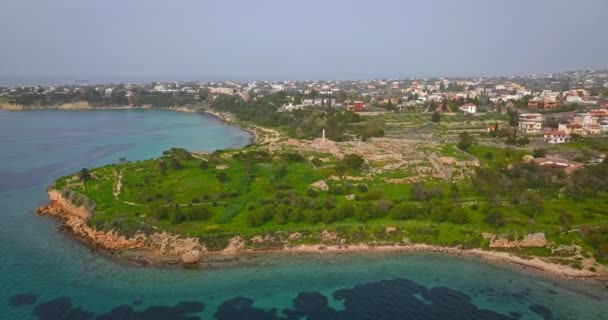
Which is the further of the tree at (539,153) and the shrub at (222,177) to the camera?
the tree at (539,153)

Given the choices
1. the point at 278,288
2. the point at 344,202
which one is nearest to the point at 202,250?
the point at 278,288

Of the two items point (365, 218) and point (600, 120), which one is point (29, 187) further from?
point (600, 120)

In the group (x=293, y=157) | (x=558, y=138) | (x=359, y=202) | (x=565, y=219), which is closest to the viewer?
(x=565, y=219)

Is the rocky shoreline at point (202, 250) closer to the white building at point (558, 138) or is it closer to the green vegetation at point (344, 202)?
the green vegetation at point (344, 202)

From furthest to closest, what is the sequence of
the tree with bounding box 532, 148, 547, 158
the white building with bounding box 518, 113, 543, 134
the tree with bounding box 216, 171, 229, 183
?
the white building with bounding box 518, 113, 543, 134
the tree with bounding box 532, 148, 547, 158
the tree with bounding box 216, 171, 229, 183

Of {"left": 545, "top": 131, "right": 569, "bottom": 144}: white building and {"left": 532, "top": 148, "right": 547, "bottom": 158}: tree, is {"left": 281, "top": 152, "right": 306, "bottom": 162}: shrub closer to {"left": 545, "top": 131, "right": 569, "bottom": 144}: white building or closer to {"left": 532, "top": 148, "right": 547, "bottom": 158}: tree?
{"left": 532, "top": 148, "right": 547, "bottom": 158}: tree

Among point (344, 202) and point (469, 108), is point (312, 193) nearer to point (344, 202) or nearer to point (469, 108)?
point (344, 202)

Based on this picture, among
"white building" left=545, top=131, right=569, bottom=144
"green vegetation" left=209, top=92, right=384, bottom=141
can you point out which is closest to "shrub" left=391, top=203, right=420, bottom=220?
"green vegetation" left=209, top=92, right=384, bottom=141

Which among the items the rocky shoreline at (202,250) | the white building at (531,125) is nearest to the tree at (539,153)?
the white building at (531,125)
